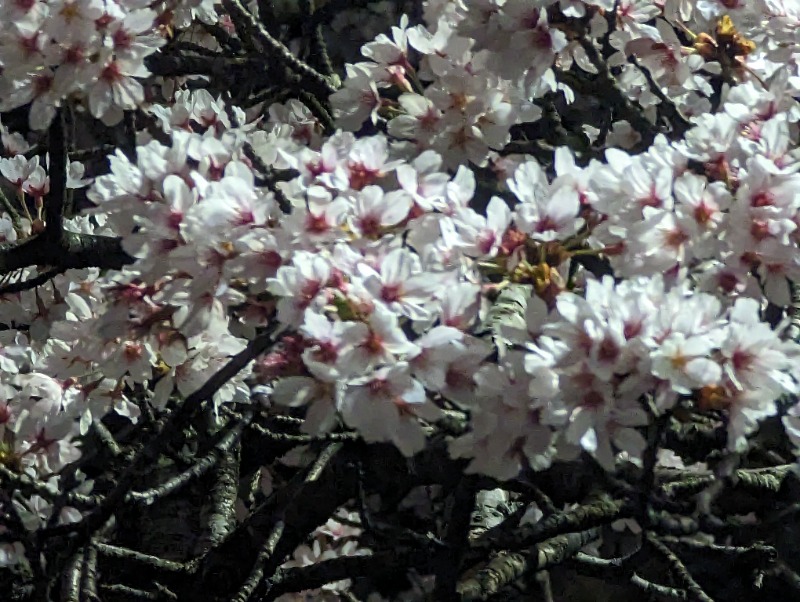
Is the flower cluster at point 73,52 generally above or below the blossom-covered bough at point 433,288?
above

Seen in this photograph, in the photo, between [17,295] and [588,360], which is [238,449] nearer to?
[17,295]

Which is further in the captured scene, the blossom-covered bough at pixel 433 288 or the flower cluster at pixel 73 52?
the flower cluster at pixel 73 52

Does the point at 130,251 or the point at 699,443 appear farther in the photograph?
the point at 699,443

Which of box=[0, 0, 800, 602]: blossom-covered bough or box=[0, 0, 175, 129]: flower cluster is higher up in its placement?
box=[0, 0, 175, 129]: flower cluster

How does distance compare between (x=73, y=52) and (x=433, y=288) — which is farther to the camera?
(x=73, y=52)

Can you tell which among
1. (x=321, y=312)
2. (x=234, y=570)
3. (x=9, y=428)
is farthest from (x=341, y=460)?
(x=321, y=312)

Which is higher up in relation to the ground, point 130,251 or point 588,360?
point 130,251

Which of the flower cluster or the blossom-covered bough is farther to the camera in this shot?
the flower cluster

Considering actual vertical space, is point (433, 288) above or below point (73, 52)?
below
